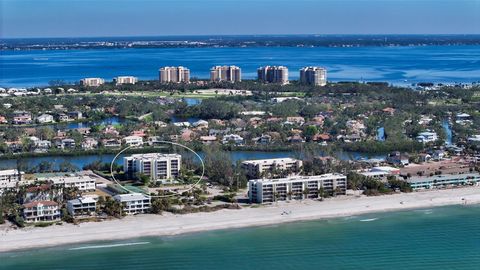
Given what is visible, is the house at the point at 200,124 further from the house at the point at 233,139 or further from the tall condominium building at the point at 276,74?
the tall condominium building at the point at 276,74

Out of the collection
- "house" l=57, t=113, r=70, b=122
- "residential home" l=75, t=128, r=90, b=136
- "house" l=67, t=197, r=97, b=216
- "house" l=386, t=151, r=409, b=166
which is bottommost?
"house" l=57, t=113, r=70, b=122

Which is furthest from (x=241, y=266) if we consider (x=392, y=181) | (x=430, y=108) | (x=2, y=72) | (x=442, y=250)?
(x=2, y=72)

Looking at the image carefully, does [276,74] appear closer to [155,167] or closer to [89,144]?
[89,144]

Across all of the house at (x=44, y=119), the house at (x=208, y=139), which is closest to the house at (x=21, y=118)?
the house at (x=44, y=119)

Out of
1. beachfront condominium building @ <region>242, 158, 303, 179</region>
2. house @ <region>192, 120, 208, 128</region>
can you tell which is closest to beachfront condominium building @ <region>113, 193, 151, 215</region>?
beachfront condominium building @ <region>242, 158, 303, 179</region>

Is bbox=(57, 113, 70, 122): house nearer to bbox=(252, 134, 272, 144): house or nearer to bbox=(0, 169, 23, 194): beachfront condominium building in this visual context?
bbox=(252, 134, 272, 144): house

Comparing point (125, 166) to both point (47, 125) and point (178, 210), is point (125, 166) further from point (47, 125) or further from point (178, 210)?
point (47, 125)
